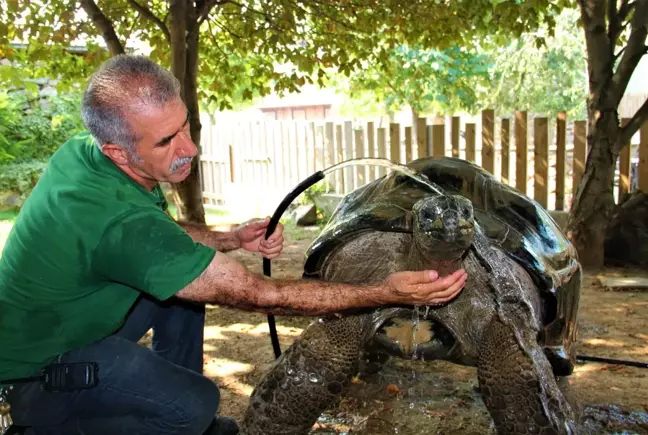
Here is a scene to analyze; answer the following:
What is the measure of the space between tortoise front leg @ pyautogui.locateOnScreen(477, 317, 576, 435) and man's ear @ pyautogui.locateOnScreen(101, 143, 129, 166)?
5.47ft

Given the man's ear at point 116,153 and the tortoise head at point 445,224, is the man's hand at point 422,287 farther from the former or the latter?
the man's ear at point 116,153

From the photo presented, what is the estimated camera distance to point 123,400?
2.15m

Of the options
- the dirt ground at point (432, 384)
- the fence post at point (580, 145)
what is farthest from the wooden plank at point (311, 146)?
the dirt ground at point (432, 384)

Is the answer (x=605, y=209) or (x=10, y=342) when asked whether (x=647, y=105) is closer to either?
(x=605, y=209)

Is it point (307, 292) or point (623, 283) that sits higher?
point (307, 292)

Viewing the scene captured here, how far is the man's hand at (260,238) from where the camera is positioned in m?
2.90

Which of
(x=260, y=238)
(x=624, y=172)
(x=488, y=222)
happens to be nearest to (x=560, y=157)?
(x=624, y=172)

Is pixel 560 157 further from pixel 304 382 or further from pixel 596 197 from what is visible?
pixel 304 382

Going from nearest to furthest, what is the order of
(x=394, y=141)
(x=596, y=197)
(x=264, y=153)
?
(x=596, y=197) < (x=394, y=141) < (x=264, y=153)

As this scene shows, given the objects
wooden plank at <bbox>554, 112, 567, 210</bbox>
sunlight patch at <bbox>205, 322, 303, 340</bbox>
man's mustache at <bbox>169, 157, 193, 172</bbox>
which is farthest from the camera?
wooden plank at <bbox>554, 112, 567, 210</bbox>

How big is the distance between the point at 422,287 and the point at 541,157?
19.0ft

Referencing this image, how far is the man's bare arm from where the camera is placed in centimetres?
201

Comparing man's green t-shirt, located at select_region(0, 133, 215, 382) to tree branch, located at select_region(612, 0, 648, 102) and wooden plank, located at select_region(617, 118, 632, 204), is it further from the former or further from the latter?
wooden plank, located at select_region(617, 118, 632, 204)

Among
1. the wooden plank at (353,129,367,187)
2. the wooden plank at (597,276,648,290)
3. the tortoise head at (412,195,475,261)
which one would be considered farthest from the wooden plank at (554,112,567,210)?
the tortoise head at (412,195,475,261)
